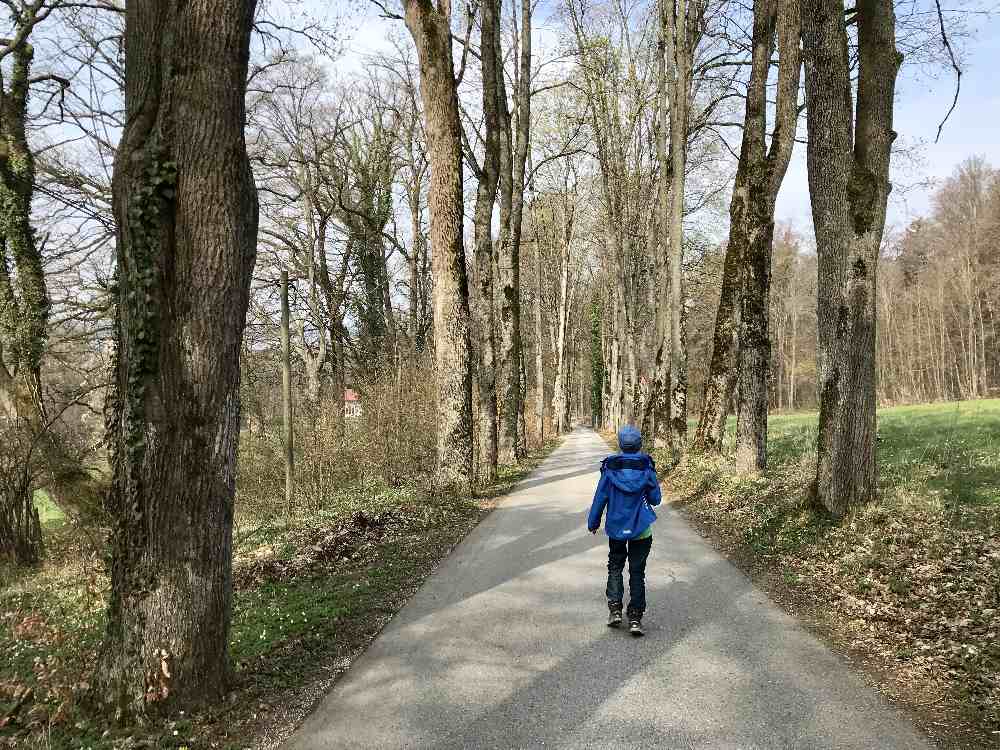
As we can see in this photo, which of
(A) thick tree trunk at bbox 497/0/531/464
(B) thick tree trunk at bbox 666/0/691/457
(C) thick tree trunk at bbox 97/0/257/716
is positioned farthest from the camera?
(A) thick tree trunk at bbox 497/0/531/464

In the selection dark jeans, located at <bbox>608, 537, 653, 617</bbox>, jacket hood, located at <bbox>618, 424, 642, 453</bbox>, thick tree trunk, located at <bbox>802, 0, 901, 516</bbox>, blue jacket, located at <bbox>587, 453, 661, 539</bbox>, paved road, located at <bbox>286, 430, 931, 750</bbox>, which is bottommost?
paved road, located at <bbox>286, 430, 931, 750</bbox>

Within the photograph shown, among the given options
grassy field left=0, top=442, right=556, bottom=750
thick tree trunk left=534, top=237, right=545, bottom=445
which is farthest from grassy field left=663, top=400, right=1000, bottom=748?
thick tree trunk left=534, top=237, right=545, bottom=445

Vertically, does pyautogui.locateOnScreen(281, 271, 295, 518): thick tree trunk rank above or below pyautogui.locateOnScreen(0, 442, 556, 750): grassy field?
above

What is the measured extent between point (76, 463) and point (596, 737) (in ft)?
29.9

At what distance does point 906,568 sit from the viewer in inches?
229

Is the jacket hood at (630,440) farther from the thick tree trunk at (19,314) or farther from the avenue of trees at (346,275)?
the thick tree trunk at (19,314)

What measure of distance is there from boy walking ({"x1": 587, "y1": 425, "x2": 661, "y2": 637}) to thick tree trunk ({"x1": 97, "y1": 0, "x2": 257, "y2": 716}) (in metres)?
3.11

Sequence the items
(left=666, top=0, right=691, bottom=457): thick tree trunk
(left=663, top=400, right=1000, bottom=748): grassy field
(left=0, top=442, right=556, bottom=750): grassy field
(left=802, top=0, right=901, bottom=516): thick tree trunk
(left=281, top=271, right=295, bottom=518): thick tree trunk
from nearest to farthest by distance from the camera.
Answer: (left=0, top=442, right=556, bottom=750): grassy field < (left=663, top=400, right=1000, bottom=748): grassy field < (left=802, top=0, right=901, bottom=516): thick tree trunk < (left=281, top=271, right=295, bottom=518): thick tree trunk < (left=666, top=0, right=691, bottom=457): thick tree trunk

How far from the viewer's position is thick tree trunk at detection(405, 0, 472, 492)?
1189 cm

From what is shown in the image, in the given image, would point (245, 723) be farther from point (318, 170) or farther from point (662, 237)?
point (318, 170)

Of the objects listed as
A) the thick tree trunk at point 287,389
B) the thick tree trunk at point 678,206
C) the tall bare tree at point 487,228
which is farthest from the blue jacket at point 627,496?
the thick tree trunk at point 678,206

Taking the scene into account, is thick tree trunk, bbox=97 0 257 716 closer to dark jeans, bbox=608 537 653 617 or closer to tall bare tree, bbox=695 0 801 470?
dark jeans, bbox=608 537 653 617

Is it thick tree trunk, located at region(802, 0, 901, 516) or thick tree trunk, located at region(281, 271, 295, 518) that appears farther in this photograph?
thick tree trunk, located at region(281, 271, 295, 518)

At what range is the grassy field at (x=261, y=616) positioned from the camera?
3.67 m
